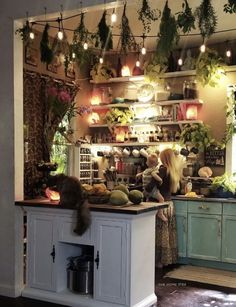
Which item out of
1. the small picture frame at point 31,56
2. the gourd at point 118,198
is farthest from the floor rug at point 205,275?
the small picture frame at point 31,56

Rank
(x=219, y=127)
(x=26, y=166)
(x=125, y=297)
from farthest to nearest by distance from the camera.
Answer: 1. (x=219, y=127)
2. (x=26, y=166)
3. (x=125, y=297)

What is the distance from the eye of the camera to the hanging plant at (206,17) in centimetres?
340

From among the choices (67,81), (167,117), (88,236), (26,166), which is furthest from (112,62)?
(88,236)

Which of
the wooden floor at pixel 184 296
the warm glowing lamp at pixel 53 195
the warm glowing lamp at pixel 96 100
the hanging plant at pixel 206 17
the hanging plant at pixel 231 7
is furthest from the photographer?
the warm glowing lamp at pixel 96 100

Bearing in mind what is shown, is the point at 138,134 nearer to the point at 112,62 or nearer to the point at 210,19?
the point at 112,62

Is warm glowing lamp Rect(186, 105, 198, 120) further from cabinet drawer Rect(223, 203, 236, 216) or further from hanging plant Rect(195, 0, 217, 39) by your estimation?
hanging plant Rect(195, 0, 217, 39)

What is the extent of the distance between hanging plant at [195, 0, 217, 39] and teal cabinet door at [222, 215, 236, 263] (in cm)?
268

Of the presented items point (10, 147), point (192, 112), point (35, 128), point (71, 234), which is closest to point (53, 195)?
point (71, 234)

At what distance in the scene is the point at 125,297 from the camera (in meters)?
3.73

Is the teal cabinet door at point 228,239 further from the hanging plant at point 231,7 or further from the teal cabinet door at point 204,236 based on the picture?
the hanging plant at point 231,7

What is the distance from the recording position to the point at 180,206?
5645 mm

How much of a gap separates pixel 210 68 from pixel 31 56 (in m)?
2.39

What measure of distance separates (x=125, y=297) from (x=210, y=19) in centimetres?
246

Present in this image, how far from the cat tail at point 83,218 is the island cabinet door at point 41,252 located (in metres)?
0.42
